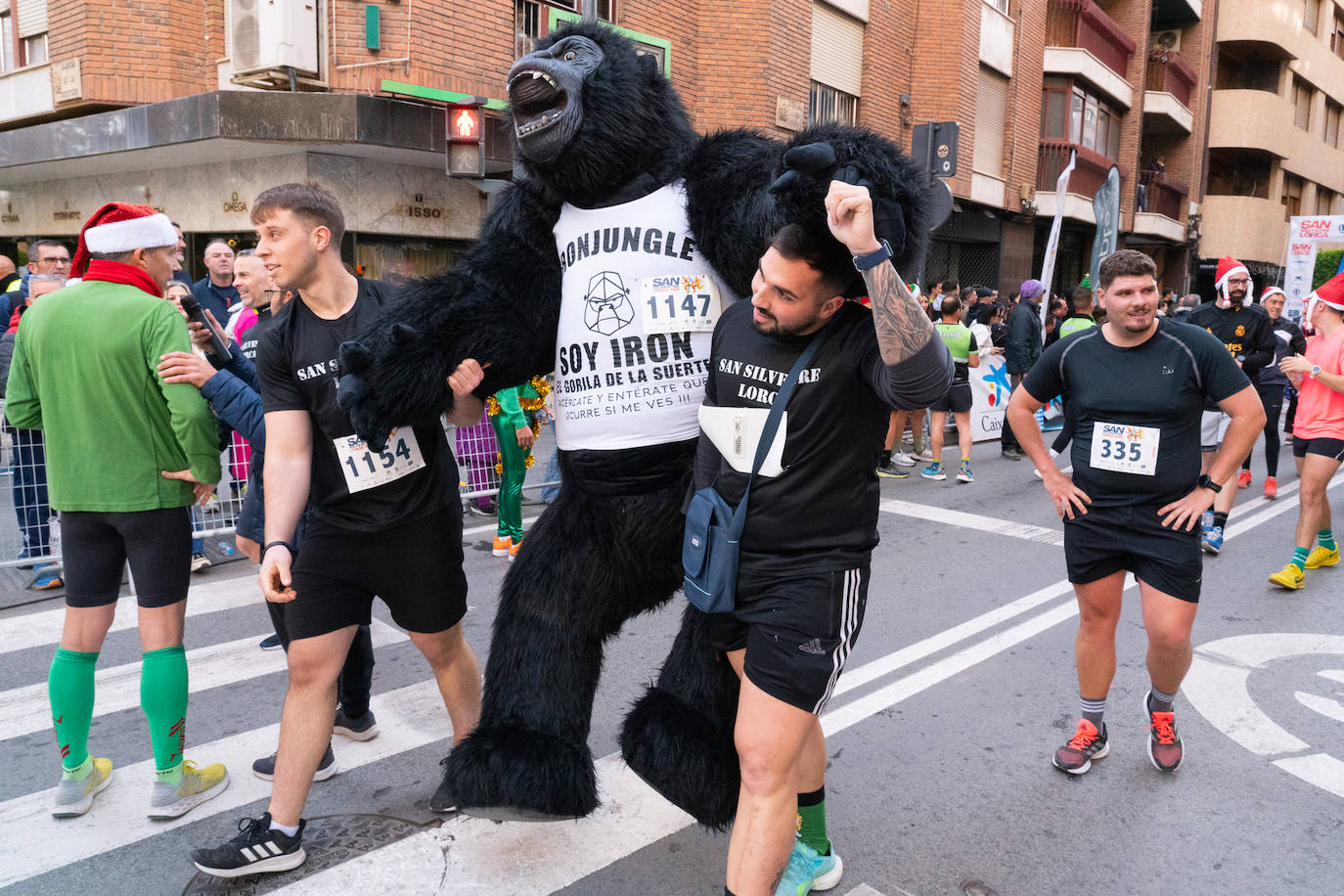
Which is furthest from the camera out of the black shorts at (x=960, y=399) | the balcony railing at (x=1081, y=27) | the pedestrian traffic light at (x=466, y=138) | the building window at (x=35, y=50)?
the balcony railing at (x=1081, y=27)

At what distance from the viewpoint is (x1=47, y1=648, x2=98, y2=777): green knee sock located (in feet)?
10.1

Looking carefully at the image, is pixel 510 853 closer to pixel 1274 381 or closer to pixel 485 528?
pixel 485 528

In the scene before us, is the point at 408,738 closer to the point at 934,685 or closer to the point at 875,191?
the point at 934,685

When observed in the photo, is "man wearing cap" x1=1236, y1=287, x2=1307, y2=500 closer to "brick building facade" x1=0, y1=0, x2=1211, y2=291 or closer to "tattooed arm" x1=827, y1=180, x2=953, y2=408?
"brick building facade" x1=0, y1=0, x2=1211, y2=291

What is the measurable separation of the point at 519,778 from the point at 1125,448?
2457 mm

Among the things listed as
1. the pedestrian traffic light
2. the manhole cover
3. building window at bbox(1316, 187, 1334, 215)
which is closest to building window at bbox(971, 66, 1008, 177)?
the pedestrian traffic light

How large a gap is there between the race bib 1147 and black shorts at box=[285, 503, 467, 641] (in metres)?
2.35

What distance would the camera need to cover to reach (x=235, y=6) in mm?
11234

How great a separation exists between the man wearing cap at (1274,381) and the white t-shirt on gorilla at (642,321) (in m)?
7.49

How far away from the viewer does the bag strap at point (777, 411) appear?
2189 mm

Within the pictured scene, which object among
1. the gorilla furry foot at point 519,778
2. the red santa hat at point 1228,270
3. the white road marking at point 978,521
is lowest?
the white road marking at point 978,521

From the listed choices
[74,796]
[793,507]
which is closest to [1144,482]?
[793,507]

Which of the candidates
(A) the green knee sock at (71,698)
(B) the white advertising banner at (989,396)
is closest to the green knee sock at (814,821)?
(A) the green knee sock at (71,698)

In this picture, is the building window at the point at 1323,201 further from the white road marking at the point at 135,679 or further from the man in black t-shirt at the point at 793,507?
the man in black t-shirt at the point at 793,507
